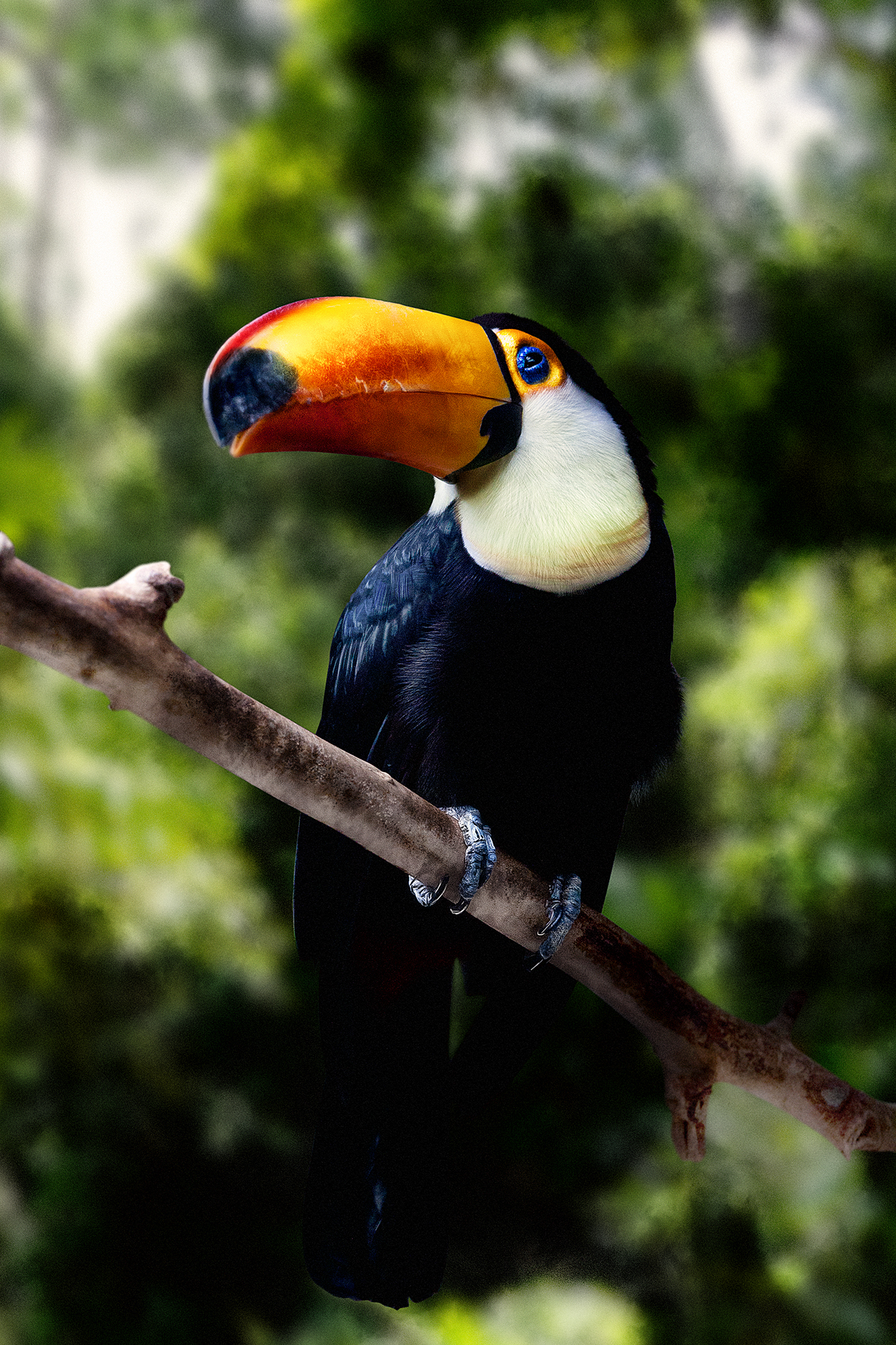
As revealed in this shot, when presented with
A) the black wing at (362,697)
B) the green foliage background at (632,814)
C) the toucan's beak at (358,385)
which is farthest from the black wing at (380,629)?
the green foliage background at (632,814)

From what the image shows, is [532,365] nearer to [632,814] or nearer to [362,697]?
[362,697]

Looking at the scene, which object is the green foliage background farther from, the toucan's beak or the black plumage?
the toucan's beak

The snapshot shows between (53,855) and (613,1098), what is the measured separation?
94.7 inches

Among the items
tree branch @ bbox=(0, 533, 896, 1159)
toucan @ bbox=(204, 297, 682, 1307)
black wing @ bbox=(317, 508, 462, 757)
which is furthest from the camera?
black wing @ bbox=(317, 508, 462, 757)

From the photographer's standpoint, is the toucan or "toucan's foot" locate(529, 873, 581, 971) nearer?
the toucan

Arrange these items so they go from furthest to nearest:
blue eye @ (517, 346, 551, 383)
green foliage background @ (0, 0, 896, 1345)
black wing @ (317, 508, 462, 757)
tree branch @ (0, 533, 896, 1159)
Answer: green foliage background @ (0, 0, 896, 1345), black wing @ (317, 508, 462, 757), blue eye @ (517, 346, 551, 383), tree branch @ (0, 533, 896, 1159)

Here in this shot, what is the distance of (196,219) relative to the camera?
4.46 m

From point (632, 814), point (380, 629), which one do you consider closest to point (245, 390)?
point (380, 629)

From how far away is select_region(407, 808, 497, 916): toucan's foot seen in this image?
99 cm

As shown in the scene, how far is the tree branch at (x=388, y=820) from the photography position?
0.74 meters

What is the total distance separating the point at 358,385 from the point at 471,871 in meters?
0.43

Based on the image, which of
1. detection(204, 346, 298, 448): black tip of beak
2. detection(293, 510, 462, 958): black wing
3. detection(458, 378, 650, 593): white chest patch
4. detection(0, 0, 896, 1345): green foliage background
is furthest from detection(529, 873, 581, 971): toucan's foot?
detection(0, 0, 896, 1345): green foliage background

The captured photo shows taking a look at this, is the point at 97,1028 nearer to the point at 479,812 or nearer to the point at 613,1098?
the point at 613,1098

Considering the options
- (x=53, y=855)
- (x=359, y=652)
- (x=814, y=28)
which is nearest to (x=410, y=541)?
(x=359, y=652)
